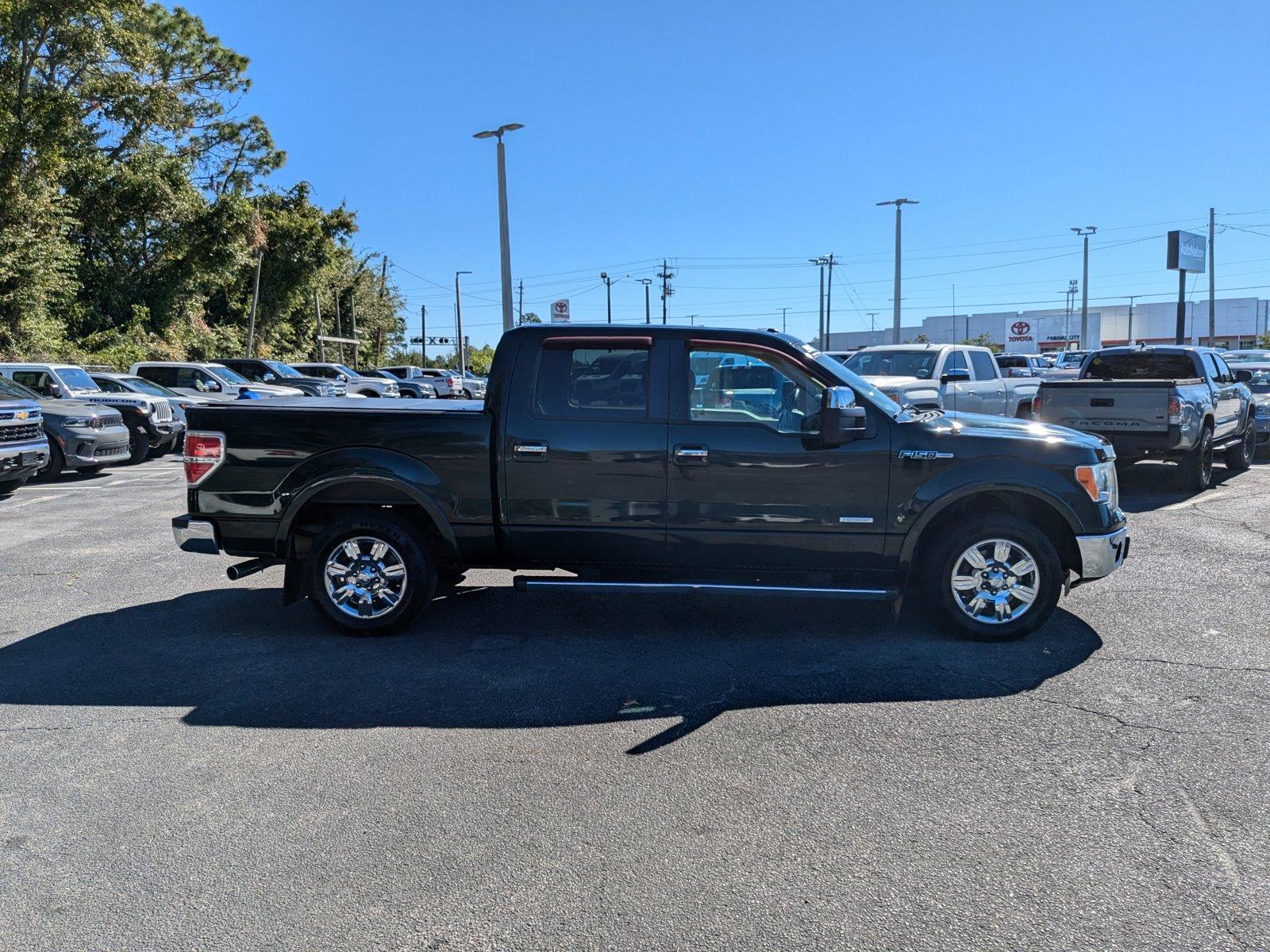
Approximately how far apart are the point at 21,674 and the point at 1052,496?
19.3 ft

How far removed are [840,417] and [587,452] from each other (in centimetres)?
147

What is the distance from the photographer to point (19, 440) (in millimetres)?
12336

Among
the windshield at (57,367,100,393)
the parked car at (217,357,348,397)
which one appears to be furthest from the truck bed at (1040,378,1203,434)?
the parked car at (217,357,348,397)

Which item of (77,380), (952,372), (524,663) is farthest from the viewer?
(77,380)

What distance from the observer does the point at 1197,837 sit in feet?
11.6

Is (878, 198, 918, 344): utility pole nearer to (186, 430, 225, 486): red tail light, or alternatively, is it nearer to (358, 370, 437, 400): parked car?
(358, 370, 437, 400): parked car

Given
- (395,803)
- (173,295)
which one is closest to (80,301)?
(173,295)

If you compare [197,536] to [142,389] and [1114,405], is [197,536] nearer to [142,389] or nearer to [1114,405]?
[1114,405]

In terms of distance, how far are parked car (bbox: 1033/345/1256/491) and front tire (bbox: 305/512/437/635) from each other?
882 centimetres

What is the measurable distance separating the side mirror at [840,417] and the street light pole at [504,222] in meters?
21.9

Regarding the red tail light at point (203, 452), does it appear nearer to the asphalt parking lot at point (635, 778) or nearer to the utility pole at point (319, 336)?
Result: the asphalt parking lot at point (635, 778)

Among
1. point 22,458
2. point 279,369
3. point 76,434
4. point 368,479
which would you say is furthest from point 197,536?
point 279,369

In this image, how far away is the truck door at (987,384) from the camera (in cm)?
1549

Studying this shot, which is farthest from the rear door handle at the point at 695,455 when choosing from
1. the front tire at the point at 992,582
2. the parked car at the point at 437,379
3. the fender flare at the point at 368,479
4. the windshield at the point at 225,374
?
the parked car at the point at 437,379
